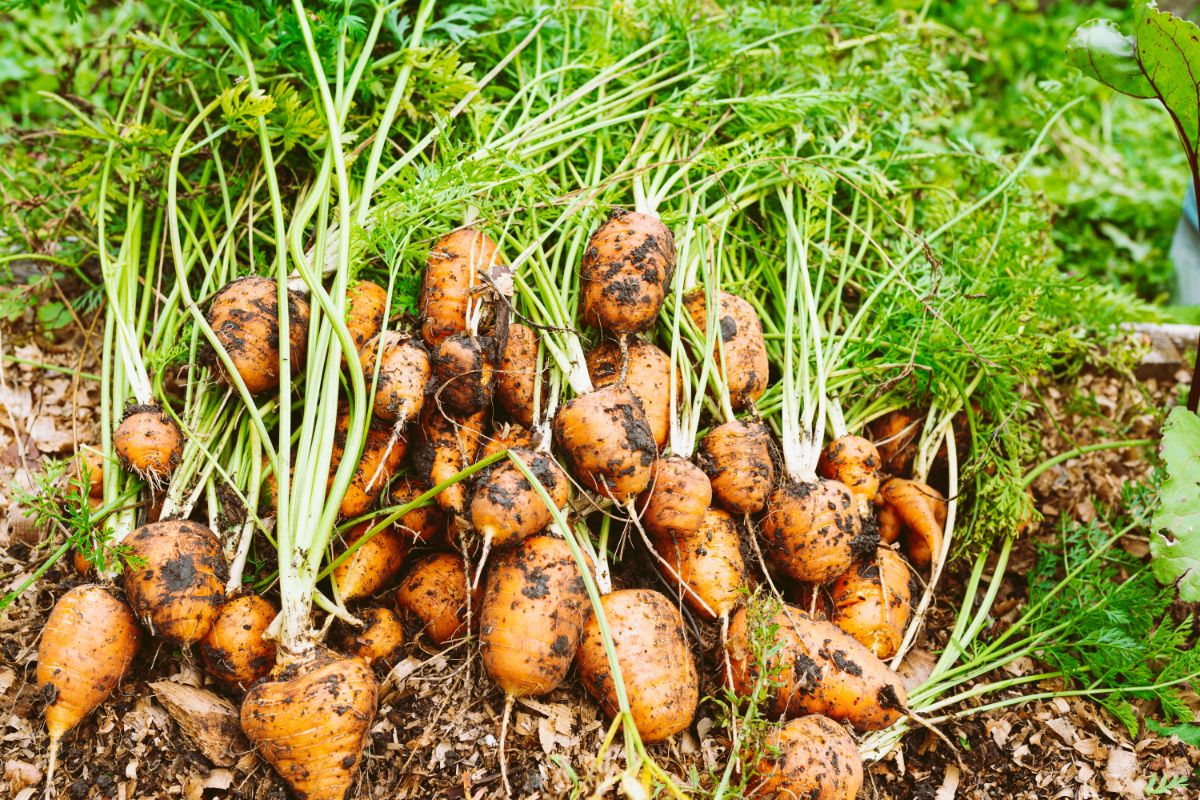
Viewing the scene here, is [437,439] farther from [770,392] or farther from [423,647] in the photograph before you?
[770,392]

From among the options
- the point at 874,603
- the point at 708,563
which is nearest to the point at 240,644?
the point at 708,563

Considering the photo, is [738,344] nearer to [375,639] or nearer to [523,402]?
[523,402]

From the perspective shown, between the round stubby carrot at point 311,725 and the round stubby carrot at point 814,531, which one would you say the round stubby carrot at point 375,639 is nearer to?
the round stubby carrot at point 311,725

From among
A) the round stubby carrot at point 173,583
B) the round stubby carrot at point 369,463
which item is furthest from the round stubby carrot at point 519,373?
the round stubby carrot at point 173,583

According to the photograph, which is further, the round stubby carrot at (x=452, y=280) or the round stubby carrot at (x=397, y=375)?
the round stubby carrot at (x=452, y=280)

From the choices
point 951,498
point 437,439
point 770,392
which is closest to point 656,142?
point 770,392

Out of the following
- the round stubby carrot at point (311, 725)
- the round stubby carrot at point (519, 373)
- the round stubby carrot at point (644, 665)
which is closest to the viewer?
the round stubby carrot at point (311, 725)

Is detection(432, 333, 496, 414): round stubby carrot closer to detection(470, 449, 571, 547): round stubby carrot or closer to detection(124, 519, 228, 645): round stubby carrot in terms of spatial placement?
detection(470, 449, 571, 547): round stubby carrot
